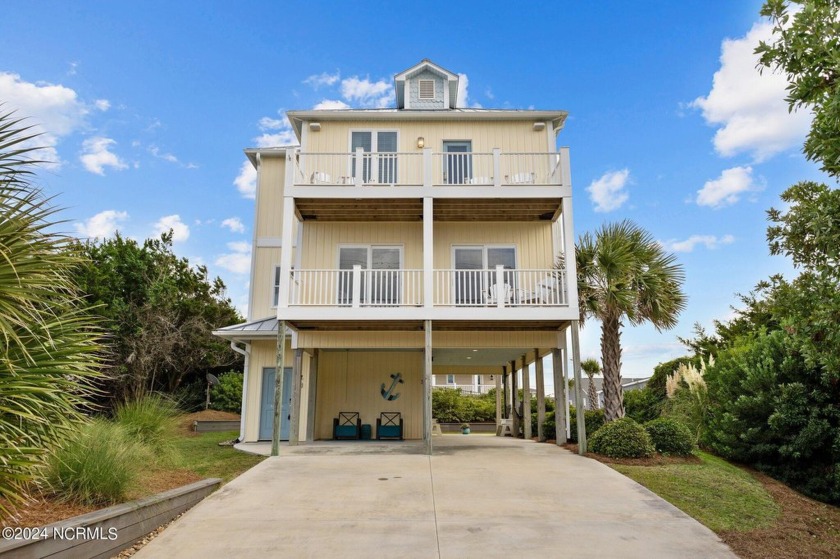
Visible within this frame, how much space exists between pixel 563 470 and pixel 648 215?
24.4ft

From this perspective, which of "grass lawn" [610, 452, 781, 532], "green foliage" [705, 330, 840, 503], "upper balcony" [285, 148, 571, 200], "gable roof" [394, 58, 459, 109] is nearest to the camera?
"grass lawn" [610, 452, 781, 532]

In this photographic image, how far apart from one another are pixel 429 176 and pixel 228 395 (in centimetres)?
1512

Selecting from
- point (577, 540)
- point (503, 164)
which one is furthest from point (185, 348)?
point (577, 540)

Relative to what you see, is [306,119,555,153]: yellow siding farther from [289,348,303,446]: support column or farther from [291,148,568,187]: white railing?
[289,348,303,446]: support column

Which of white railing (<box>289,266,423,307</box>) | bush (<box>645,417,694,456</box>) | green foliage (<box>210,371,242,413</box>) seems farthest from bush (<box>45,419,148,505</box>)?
green foliage (<box>210,371,242,413</box>)

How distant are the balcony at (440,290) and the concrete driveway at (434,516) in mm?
3873

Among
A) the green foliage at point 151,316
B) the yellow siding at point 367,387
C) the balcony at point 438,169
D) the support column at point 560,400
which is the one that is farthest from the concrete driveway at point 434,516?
the green foliage at point 151,316

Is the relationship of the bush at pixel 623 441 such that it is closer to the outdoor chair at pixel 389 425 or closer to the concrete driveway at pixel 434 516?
the concrete driveway at pixel 434 516

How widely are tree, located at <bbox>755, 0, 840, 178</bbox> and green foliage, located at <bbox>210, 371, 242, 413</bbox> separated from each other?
2182 cm

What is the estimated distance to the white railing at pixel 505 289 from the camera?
1237cm

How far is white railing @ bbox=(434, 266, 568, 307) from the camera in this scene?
1237 cm

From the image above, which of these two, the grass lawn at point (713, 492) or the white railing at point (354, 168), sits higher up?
the white railing at point (354, 168)

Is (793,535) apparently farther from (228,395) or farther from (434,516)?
(228,395)

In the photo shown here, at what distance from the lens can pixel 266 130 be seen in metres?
18.7
